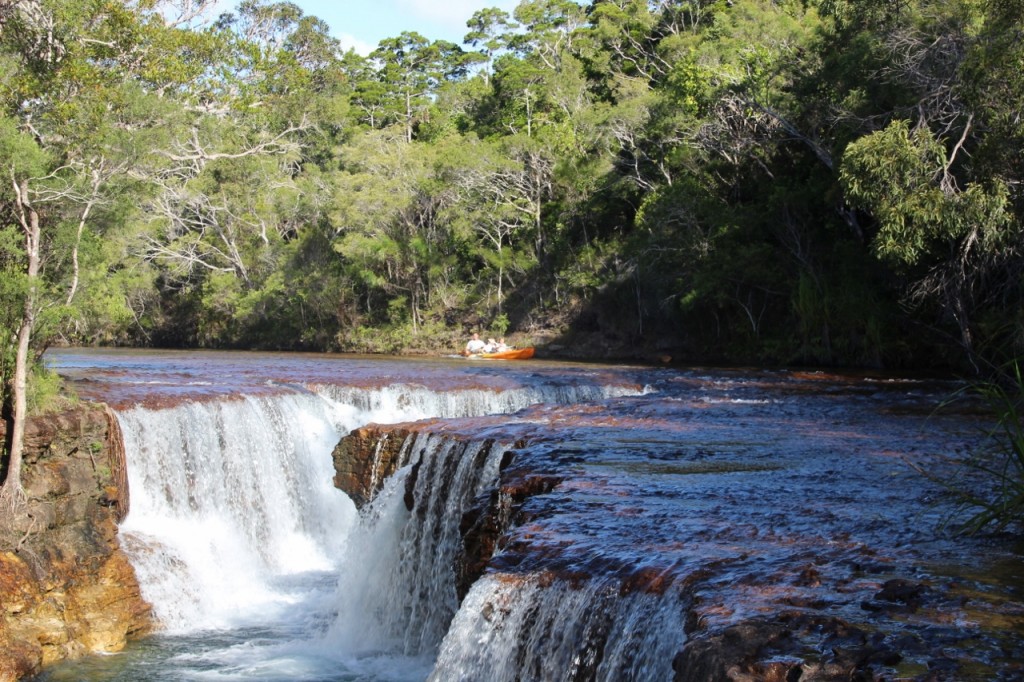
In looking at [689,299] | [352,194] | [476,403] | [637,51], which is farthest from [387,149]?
[476,403]

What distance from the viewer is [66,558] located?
10.6 m

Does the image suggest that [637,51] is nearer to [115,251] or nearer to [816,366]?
[816,366]

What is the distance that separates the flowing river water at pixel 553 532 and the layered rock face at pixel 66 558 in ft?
1.07

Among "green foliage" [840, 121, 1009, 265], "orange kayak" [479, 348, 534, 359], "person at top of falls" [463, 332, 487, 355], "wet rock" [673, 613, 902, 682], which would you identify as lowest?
"wet rock" [673, 613, 902, 682]

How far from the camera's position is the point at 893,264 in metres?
19.5

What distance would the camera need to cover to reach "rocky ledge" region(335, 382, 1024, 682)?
451 cm

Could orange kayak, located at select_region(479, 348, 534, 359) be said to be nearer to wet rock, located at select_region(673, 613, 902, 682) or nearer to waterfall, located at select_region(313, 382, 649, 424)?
waterfall, located at select_region(313, 382, 649, 424)

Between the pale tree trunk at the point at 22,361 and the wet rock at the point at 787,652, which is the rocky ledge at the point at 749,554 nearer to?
the wet rock at the point at 787,652

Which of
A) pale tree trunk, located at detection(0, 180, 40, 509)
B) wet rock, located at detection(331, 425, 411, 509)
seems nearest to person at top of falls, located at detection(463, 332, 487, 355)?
wet rock, located at detection(331, 425, 411, 509)

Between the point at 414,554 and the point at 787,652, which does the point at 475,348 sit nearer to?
the point at 414,554

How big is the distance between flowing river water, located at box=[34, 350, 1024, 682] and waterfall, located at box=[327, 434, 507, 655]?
29 millimetres

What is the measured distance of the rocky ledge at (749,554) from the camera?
4.51 metres

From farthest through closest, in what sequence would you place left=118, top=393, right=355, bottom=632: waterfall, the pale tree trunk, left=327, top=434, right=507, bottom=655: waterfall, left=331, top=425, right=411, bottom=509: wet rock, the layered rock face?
left=331, top=425, right=411, bottom=509: wet rock
left=118, top=393, right=355, bottom=632: waterfall
the pale tree trunk
the layered rock face
left=327, top=434, right=507, bottom=655: waterfall

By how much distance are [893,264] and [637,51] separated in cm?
2649
